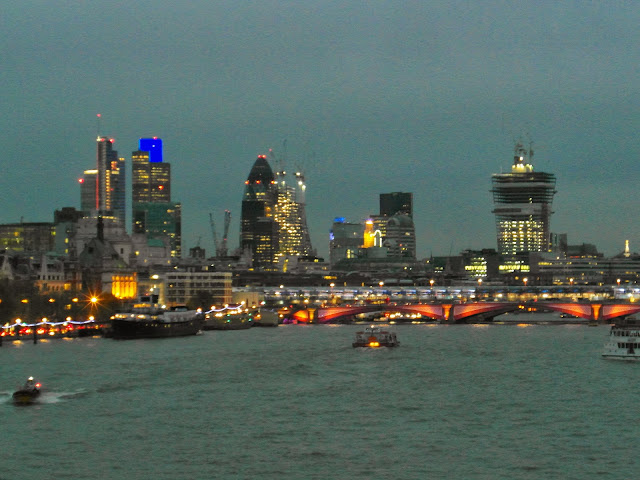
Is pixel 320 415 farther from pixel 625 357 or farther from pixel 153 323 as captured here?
pixel 153 323

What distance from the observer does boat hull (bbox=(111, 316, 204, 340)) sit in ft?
414

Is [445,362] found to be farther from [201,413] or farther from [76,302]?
[76,302]

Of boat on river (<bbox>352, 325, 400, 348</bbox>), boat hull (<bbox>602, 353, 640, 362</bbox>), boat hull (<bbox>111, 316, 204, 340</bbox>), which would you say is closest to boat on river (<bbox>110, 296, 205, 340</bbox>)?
boat hull (<bbox>111, 316, 204, 340</bbox>)

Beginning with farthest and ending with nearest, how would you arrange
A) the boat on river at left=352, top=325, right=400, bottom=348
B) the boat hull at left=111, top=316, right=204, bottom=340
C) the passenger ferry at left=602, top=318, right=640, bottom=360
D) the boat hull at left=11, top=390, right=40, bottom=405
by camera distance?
1. the boat hull at left=111, top=316, right=204, bottom=340
2. the boat on river at left=352, top=325, right=400, bottom=348
3. the passenger ferry at left=602, top=318, right=640, bottom=360
4. the boat hull at left=11, top=390, right=40, bottom=405

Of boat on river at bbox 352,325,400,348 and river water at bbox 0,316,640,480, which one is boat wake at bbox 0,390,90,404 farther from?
boat on river at bbox 352,325,400,348

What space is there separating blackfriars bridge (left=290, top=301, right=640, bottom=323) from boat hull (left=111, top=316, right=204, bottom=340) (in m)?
34.5

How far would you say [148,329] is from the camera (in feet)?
420

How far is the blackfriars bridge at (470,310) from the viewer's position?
15962 centimetres

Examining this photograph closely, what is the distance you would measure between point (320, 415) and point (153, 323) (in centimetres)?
6673

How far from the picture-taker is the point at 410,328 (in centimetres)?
15450

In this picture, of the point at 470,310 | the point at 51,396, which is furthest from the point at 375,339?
the point at 470,310

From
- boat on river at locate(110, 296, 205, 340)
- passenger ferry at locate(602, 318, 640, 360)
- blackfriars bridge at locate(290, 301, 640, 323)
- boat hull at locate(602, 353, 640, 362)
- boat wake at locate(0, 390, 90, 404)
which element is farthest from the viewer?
blackfriars bridge at locate(290, 301, 640, 323)

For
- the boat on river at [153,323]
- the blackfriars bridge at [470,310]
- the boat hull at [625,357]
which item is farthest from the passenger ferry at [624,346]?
the blackfriars bridge at [470,310]

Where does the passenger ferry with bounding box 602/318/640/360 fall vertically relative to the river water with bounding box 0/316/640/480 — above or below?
above
